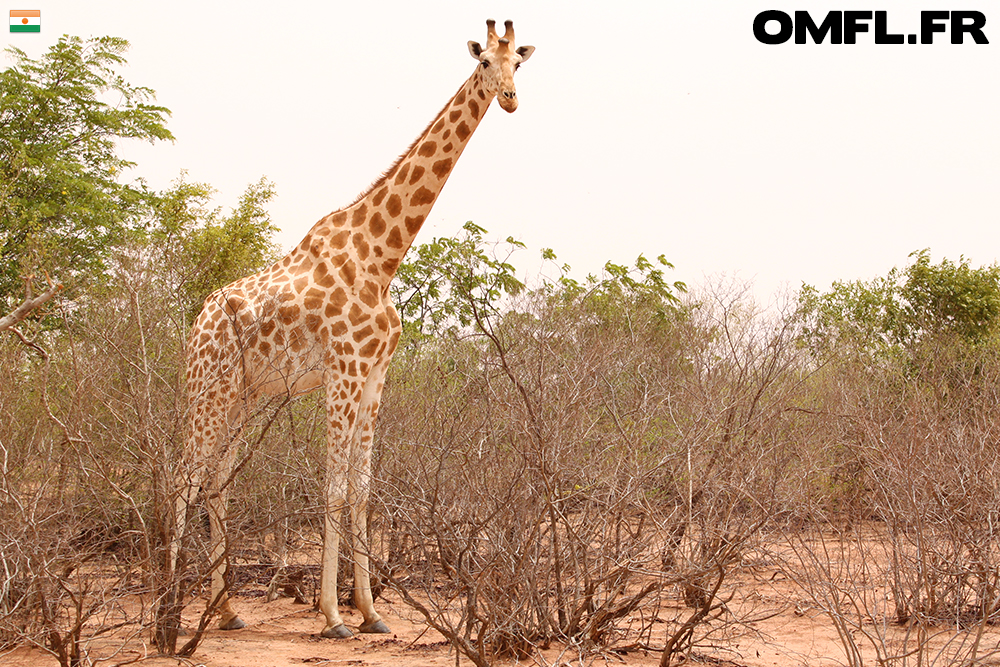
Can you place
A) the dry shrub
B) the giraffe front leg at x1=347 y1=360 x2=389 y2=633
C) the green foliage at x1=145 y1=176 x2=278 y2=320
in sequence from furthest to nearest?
the green foliage at x1=145 y1=176 x2=278 y2=320
the giraffe front leg at x1=347 y1=360 x2=389 y2=633
the dry shrub

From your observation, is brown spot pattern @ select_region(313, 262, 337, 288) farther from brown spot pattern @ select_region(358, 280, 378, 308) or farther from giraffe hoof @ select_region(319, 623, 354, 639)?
giraffe hoof @ select_region(319, 623, 354, 639)

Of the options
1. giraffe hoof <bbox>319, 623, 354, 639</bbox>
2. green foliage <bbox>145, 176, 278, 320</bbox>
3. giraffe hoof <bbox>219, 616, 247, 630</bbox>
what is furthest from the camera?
green foliage <bbox>145, 176, 278, 320</bbox>

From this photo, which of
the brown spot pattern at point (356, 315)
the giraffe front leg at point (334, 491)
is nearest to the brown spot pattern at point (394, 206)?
the brown spot pattern at point (356, 315)

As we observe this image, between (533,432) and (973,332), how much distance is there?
14763 millimetres

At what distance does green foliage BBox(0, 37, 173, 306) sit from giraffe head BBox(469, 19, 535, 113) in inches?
493

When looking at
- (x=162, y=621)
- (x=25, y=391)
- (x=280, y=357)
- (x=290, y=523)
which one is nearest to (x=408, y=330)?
(x=25, y=391)

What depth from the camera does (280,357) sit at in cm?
615

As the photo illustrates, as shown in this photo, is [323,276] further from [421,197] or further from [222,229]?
[222,229]

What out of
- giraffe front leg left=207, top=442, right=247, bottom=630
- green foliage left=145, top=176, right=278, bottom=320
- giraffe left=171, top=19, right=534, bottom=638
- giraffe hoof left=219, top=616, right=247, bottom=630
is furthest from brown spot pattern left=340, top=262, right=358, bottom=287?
green foliage left=145, top=176, right=278, bottom=320

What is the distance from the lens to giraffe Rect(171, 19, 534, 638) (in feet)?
19.3

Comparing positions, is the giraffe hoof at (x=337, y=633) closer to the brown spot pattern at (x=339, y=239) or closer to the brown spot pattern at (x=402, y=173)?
the brown spot pattern at (x=339, y=239)

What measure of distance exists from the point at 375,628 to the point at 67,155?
53.6 ft

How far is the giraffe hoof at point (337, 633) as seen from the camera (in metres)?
5.78

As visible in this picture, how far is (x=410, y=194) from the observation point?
6.50m
